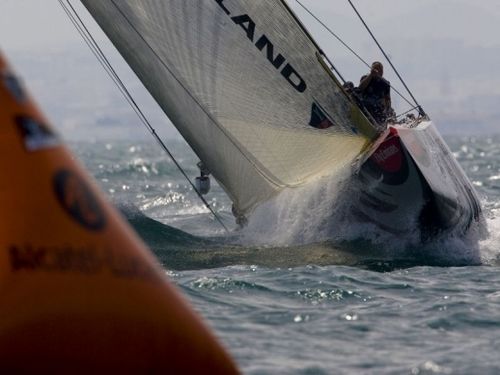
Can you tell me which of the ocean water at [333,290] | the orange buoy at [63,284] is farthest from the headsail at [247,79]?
the orange buoy at [63,284]

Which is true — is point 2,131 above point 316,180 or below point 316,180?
above

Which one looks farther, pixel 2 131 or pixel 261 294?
pixel 261 294

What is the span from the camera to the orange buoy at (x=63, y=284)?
5.23m

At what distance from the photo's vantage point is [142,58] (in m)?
11.7

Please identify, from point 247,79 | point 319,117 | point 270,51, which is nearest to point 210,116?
point 247,79

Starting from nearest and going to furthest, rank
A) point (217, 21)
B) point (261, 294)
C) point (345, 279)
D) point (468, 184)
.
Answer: point (261, 294) → point (345, 279) → point (217, 21) → point (468, 184)

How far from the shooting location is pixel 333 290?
8.82 m

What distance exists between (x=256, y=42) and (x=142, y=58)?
1.06 meters

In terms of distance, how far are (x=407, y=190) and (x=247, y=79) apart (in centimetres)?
183

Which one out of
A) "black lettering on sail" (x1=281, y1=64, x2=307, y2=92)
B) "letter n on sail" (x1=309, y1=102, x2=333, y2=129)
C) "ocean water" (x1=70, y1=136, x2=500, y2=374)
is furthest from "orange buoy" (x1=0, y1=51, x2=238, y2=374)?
"letter n on sail" (x1=309, y1=102, x2=333, y2=129)

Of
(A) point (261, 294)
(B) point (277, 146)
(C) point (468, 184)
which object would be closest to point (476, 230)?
(C) point (468, 184)

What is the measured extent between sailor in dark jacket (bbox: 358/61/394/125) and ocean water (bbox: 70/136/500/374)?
1003mm

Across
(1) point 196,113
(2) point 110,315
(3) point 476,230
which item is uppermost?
(2) point 110,315

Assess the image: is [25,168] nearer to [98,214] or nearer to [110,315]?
[98,214]
